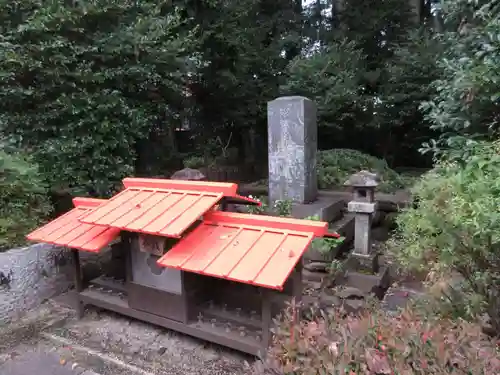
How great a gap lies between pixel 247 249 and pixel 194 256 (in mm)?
501

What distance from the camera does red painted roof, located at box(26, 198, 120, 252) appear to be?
3887 mm

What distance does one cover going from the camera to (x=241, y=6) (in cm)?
1040

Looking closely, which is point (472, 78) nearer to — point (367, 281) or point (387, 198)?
point (367, 281)

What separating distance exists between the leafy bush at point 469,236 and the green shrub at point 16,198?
4.91 meters

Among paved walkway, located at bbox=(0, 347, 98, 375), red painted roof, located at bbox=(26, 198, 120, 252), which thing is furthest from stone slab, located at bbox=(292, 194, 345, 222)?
paved walkway, located at bbox=(0, 347, 98, 375)

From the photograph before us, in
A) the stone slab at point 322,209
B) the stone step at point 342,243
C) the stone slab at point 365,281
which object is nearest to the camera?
the stone slab at point 365,281

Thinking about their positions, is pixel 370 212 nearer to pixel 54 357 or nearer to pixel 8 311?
pixel 54 357

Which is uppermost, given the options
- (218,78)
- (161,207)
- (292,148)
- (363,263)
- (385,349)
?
(218,78)

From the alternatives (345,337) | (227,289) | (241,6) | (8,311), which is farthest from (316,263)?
(241,6)

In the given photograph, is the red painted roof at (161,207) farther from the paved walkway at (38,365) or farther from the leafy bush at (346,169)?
the leafy bush at (346,169)

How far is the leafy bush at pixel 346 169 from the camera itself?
885cm

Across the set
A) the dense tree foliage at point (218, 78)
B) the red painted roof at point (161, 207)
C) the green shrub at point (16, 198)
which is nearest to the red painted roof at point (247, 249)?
the red painted roof at point (161, 207)

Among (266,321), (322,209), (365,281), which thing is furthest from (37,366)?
(322,209)

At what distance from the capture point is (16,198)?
4965 mm
